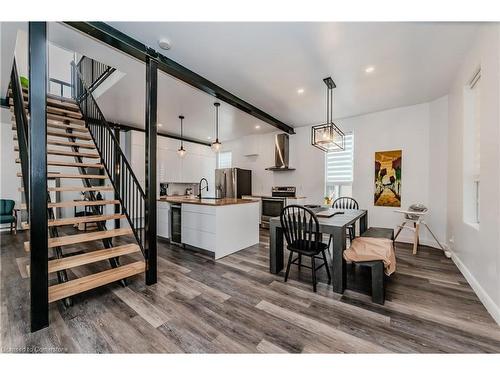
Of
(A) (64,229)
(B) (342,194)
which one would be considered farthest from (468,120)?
(A) (64,229)

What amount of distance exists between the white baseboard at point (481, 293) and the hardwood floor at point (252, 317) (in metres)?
0.05

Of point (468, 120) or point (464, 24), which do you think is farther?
point (468, 120)

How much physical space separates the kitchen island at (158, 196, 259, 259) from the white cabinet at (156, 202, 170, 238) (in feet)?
0.46

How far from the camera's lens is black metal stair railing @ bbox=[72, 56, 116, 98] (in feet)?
11.2

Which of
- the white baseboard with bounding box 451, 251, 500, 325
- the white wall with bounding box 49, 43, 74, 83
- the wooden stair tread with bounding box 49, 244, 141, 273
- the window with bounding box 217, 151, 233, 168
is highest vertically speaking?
the white wall with bounding box 49, 43, 74, 83

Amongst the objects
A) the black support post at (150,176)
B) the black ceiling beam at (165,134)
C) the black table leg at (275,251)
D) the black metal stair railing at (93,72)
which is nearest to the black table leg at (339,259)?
the black table leg at (275,251)

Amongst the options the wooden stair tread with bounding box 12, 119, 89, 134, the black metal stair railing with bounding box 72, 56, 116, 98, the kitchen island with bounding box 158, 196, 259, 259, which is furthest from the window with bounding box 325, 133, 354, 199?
the wooden stair tread with bounding box 12, 119, 89, 134

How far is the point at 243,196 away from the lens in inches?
238

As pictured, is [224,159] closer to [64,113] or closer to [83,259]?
[64,113]

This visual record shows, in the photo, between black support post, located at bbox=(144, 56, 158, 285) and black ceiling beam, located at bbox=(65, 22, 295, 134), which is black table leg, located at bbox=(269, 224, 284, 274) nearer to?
black support post, located at bbox=(144, 56, 158, 285)

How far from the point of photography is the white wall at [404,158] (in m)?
3.74

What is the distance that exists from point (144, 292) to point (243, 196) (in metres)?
4.07
